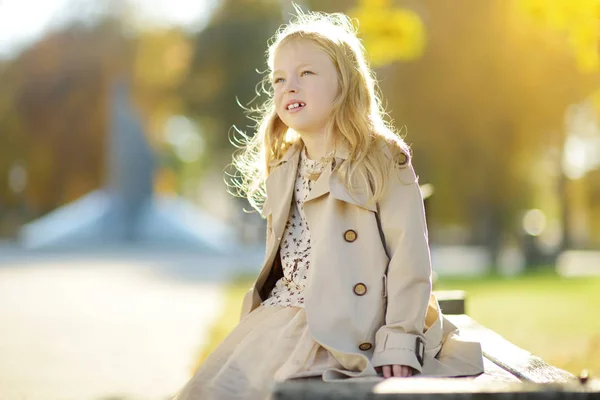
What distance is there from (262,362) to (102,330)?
663 centimetres

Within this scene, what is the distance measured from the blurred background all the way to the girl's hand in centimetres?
158

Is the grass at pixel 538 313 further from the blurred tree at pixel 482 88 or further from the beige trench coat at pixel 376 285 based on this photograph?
the blurred tree at pixel 482 88

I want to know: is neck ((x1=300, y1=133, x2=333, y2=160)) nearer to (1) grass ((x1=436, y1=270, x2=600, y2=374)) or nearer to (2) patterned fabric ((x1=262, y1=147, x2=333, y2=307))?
(2) patterned fabric ((x1=262, y1=147, x2=333, y2=307))

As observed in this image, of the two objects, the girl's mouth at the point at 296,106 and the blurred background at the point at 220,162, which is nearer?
the girl's mouth at the point at 296,106

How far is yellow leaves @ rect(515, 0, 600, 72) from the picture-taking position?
278 inches

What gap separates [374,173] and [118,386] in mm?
3566

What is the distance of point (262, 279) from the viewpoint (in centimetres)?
347

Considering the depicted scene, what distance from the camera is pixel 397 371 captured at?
2.85 metres

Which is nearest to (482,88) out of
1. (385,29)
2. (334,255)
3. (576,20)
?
(385,29)

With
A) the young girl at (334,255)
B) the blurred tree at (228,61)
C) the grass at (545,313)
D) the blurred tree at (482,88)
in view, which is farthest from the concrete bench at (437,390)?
the blurred tree at (228,61)

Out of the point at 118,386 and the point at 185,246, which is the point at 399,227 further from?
the point at 185,246

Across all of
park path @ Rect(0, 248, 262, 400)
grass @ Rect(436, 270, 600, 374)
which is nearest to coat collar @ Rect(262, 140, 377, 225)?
park path @ Rect(0, 248, 262, 400)

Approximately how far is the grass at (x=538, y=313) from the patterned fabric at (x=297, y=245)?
212 cm

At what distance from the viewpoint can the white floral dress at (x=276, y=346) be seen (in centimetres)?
289
